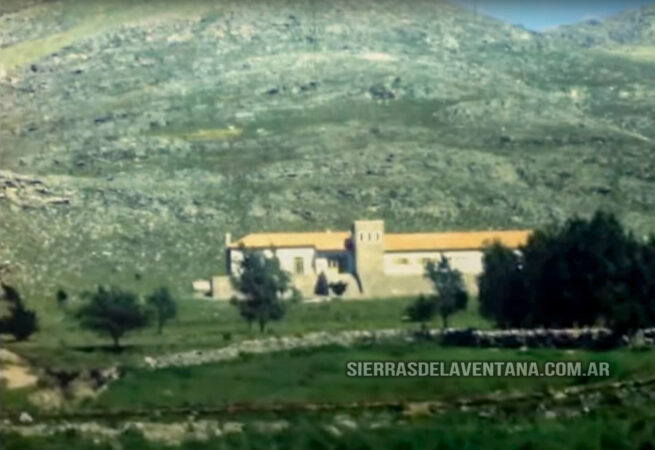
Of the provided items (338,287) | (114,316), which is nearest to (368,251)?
(338,287)

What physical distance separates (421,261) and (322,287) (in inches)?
38.6

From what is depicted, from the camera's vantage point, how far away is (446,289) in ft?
50.3

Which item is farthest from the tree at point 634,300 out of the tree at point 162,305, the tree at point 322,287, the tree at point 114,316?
the tree at point 114,316

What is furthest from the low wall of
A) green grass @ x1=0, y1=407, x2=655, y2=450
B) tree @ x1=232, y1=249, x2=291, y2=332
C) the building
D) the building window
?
tree @ x1=232, y1=249, x2=291, y2=332

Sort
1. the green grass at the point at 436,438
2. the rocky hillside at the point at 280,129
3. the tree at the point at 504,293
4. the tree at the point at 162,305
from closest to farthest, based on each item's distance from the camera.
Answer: the green grass at the point at 436,438, the tree at the point at 162,305, the tree at the point at 504,293, the rocky hillside at the point at 280,129

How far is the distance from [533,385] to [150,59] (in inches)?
291

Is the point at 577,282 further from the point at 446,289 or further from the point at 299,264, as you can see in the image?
the point at 299,264

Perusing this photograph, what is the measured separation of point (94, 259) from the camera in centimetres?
1596

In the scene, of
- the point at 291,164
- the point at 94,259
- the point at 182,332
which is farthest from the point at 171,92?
the point at 182,332

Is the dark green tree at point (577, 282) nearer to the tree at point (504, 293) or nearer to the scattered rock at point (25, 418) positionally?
the tree at point (504, 293)

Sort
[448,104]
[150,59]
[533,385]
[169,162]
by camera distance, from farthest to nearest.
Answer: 1. [448,104]
2. [150,59]
3. [169,162]
4. [533,385]

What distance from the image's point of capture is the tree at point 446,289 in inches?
596

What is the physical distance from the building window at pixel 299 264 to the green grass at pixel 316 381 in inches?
36.1

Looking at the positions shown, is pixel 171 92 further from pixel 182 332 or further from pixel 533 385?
pixel 533 385
